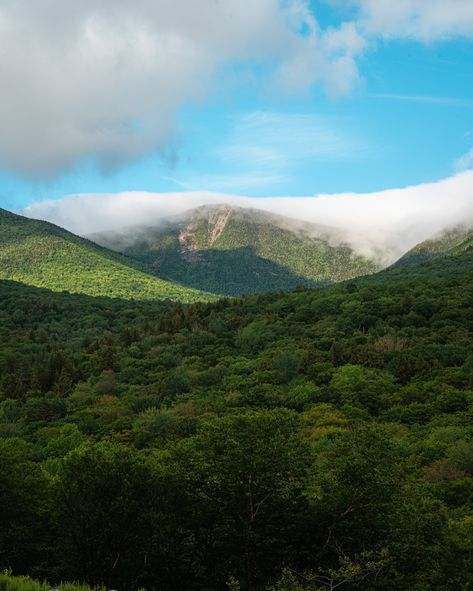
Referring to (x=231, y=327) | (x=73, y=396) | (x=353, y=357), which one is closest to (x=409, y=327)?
(x=353, y=357)

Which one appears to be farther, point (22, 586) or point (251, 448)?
point (251, 448)

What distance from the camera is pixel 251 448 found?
29344mm

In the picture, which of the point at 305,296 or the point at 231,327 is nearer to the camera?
the point at 231,327

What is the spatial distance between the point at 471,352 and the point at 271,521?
226 feet

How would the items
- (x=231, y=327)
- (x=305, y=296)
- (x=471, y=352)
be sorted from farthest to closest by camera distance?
(x=305, y=296) < (x=231, y=327) < (x=471, y=352)

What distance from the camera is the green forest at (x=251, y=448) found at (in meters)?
28.1

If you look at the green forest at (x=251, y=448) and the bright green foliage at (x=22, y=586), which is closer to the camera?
the bright green foliage at (x=22, y=586)

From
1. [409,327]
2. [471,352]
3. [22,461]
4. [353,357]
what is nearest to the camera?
[22,461]

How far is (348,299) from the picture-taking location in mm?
135750

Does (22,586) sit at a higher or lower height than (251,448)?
higher

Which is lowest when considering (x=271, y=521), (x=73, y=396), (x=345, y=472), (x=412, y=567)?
(x=73, y=396)

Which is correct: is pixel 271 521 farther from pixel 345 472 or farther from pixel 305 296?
pixel 305 296

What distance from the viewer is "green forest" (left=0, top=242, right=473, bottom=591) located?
28.1m

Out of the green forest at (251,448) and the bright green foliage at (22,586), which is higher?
the bright green foliage at (22,586)
